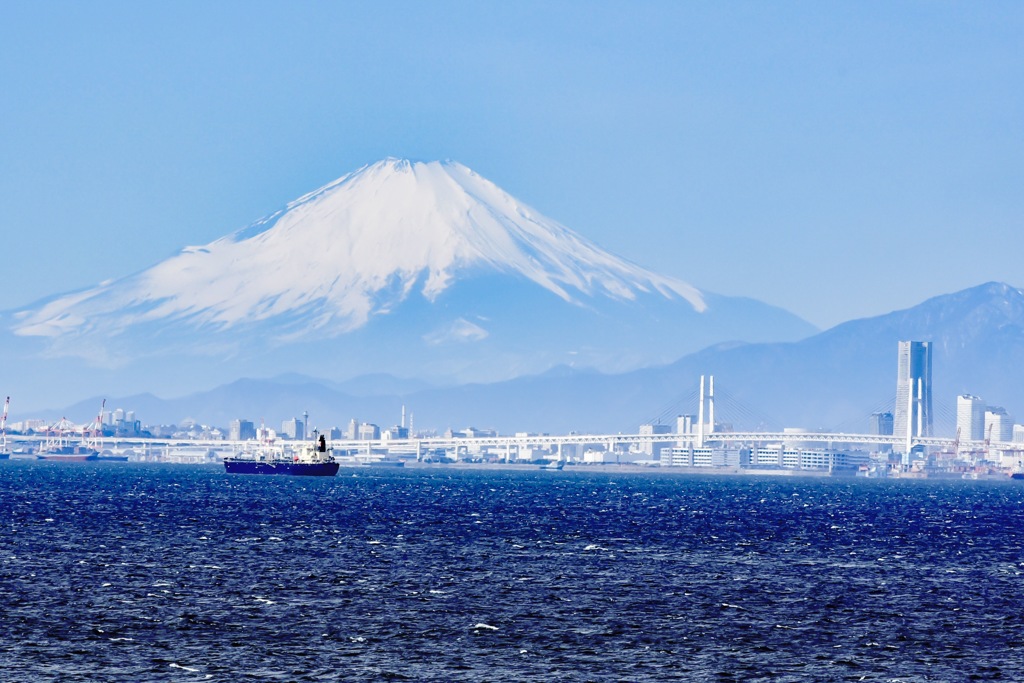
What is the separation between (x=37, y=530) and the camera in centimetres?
11094

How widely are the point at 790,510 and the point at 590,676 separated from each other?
116788mm

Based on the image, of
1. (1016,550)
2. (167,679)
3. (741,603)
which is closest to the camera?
(167,679)

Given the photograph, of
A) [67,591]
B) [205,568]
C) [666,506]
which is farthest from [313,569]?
[666,506]

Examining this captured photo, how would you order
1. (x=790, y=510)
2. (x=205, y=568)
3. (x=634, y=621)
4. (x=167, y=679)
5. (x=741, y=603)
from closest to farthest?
(x=167, y=679) < (x=634, y=621) < (x=741, y=603) < (x=205, y=568) < (x=790, y=510)

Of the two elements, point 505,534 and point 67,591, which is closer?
point 67,591

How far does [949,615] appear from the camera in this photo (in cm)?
7088

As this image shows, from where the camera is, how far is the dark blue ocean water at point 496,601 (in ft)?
186

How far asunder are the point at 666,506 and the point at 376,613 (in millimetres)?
105865

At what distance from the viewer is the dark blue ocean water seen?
5669 centimetres

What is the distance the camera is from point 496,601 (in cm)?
7319

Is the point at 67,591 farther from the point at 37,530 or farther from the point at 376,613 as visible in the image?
the point at 37,530

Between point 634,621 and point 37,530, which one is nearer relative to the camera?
point 634,621

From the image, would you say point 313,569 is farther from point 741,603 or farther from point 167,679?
point 167,679

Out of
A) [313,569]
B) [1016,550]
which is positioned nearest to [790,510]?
[1016,550]
